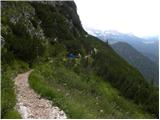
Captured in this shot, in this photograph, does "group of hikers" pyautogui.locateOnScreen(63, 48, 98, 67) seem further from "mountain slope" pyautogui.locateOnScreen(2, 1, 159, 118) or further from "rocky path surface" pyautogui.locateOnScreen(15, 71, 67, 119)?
"rocky path surface" pyautogui.locateOnScreen(15, 71, 67, 119)

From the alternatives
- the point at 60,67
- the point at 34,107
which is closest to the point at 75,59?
the point at 60,67

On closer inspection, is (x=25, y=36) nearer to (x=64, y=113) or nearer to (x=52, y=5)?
(x=64, y=113)

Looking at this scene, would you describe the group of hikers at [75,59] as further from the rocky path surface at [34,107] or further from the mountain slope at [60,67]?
the rocky path surface at [34,107]

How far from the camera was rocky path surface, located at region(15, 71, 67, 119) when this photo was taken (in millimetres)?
14031

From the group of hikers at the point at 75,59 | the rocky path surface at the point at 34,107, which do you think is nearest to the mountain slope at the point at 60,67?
the group of hikers at the point at 75,59

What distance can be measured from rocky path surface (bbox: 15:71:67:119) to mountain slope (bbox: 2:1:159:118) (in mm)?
384

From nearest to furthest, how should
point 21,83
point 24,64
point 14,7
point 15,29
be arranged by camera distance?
point 21,83 → point 24,64 → point 15,29 → point 14,7

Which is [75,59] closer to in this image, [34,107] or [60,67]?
[60,67]

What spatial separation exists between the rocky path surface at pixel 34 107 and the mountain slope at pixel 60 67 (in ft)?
1.26

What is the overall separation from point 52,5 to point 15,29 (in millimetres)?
48528

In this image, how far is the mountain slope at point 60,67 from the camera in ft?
62.1

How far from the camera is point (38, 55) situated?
44.4m

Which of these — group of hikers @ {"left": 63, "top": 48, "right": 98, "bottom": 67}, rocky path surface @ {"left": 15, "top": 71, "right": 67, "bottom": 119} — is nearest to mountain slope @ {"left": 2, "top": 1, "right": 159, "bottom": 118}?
group of hikers @ {"left": 63, "top": 48, "right": 98, "bottom": 67}

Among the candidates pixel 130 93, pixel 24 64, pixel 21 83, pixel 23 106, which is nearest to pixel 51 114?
pixel 23 106
